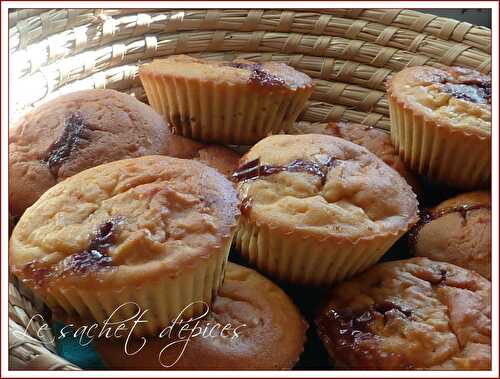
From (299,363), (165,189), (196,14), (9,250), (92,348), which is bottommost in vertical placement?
(299,363)

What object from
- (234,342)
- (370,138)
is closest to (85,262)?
(234,342)

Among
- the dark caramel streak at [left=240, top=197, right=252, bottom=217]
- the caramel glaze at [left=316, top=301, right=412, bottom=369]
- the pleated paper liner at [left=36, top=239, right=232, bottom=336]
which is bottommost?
the caramel glaze at [left=316, top=301, right=412, bottom=369]

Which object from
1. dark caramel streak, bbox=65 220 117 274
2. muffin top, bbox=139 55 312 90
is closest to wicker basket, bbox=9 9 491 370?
muffin top, bbox=139 55 312 90

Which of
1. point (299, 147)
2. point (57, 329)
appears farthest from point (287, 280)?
point (57, 329)

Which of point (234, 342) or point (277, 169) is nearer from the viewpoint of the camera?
point (234, 342)

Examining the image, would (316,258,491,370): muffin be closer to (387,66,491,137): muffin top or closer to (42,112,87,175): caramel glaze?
(387,66,491,137): muffin top

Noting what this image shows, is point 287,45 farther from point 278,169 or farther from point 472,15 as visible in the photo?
point 472,15

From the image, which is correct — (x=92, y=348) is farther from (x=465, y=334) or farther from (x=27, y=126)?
(x=465, y=334)
